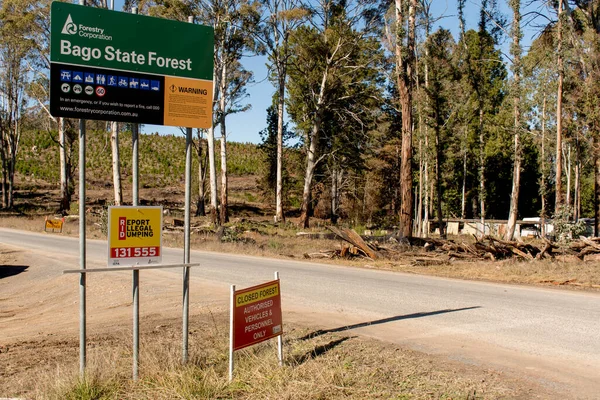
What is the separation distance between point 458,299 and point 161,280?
7.26 metres

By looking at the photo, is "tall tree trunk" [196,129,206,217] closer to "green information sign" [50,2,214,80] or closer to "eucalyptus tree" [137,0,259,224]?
"eucalyptus tree" [137,0,259,224]

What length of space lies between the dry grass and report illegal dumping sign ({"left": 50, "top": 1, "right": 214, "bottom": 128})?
2637 millimetres

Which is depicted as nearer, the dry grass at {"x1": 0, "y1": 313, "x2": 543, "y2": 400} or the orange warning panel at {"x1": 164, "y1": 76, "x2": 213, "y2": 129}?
the dry grass at {"x1": 0, "y1": 313, "x2": 543, "y2": 400}

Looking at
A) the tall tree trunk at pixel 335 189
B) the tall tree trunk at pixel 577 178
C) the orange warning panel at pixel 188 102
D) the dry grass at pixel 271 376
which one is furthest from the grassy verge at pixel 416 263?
the tall tree trunk at pixel 577 178

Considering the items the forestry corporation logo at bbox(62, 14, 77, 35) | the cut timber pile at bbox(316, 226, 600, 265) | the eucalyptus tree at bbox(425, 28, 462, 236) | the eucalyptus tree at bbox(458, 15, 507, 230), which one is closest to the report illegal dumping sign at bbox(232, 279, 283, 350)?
the forestry corporation logo at bbox(62, 14, 77, 35)

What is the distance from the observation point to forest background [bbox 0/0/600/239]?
28688 millimetres

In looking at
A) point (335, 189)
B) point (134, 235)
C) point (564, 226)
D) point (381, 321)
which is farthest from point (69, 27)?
point (335, 189)

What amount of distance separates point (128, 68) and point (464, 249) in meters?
14.2

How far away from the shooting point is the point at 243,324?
571cm

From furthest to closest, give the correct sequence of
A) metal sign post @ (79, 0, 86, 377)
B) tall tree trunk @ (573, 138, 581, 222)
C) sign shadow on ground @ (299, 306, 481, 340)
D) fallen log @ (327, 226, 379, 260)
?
tall tree trunk @ (573, 138, 581, 222)
fallen log @ (327, 226, 379, 260)
sign shadow on ground @ (299, 306, 481, 340)
metal sign post @ (79, 0, 86, 377)

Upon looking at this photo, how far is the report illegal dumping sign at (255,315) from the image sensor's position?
564 cm

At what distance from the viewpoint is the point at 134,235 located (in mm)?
5699

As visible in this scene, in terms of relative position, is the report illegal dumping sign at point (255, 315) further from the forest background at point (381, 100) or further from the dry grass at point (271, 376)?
the forest background at point (381, 100)

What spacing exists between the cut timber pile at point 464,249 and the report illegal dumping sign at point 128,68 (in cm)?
1240
